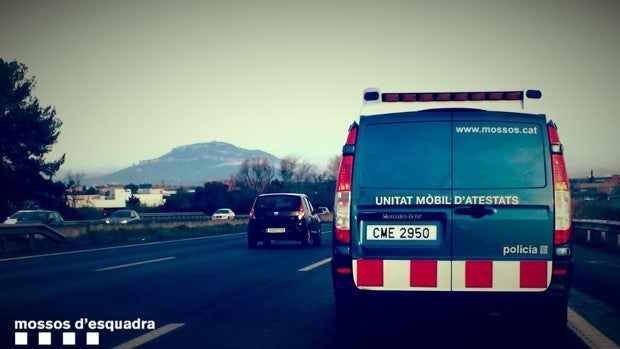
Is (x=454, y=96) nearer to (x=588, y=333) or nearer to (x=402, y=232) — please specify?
(x=402, y=232)

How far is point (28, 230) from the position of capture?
20250 millimetres

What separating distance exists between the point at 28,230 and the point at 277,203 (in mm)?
7250

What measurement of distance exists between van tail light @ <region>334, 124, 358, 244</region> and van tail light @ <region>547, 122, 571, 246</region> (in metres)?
1.64

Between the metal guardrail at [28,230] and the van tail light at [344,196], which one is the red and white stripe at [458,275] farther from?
the metal guardrail at [28,230]

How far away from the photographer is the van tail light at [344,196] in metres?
5.85

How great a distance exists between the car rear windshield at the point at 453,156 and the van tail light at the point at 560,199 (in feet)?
0.35

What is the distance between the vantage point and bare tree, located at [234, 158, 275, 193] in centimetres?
15550

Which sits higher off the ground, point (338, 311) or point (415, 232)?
point (415, 232)

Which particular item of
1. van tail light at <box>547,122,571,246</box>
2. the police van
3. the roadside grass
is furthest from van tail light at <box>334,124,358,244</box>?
the roadside grass

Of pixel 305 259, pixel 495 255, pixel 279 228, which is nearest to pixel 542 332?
pixel 495 255

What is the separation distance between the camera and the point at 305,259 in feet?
51.8

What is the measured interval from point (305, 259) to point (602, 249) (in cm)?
1016

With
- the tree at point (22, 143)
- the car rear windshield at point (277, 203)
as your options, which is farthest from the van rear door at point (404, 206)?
the tree at point (22, 143)

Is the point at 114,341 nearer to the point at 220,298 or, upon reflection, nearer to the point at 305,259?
the point at 220,298
